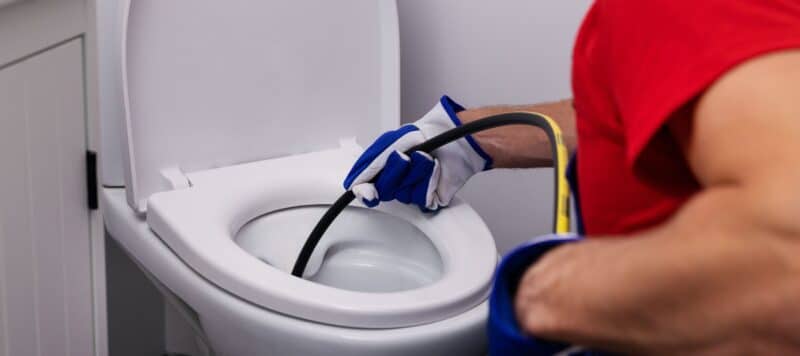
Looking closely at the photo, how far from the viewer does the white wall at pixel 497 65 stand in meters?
→ 1.41

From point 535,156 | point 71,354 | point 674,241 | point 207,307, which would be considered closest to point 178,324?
point 71,354

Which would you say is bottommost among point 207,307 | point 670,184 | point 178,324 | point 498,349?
point 178,324

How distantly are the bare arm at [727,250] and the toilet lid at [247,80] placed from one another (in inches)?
32.2

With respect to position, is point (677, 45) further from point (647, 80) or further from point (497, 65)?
point (497, 65)

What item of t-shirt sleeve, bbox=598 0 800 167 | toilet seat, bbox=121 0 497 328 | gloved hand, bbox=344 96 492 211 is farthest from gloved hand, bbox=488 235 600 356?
gloved hand, bbox=344 96 492 211

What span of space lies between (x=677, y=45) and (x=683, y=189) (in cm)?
10

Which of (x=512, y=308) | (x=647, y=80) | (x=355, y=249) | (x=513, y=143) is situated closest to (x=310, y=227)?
(x=355, y=249)

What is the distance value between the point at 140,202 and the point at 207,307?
0.63 ft

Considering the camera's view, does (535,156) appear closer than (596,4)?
No

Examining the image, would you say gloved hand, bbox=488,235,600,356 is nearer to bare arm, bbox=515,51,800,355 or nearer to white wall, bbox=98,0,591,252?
bare arm, bbox=515,51,800,355

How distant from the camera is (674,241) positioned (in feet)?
1.46

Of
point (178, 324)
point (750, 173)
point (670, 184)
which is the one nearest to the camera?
point (750, 173)

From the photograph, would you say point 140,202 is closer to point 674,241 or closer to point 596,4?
point 596,4

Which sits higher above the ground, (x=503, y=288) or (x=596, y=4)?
(x=596, y=4)
